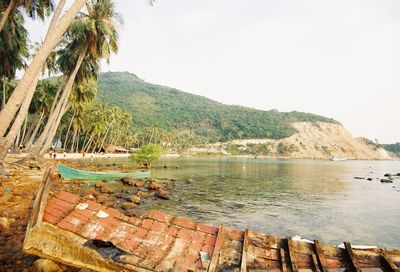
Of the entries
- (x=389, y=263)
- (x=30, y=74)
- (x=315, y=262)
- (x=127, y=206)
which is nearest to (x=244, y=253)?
(x=315, y=262)

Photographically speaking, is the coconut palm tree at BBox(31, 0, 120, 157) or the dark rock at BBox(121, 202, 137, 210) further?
the coconut palm tree at BBox(31, 0, 120, 157)

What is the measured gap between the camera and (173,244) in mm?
7570

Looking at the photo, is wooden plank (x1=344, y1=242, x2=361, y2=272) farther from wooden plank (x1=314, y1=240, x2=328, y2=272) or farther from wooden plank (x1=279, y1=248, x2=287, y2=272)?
wooden plank (x1=279, y1=248, x2=287, y2=272)

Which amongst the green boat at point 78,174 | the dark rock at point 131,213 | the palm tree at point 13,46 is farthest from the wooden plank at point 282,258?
the palm tree at point 13,46

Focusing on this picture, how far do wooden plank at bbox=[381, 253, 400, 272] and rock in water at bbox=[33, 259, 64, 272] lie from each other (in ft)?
28.8

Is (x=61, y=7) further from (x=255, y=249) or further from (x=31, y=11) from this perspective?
(x=255, y=249)

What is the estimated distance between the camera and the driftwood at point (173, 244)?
669 cm

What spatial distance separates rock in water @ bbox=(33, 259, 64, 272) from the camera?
627 centimetres

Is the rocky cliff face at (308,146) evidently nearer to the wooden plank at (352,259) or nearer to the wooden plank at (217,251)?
Result: the wooden plank at (352,259)

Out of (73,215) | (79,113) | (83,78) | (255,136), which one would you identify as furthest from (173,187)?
(255,136)

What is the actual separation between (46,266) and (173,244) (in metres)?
3.30

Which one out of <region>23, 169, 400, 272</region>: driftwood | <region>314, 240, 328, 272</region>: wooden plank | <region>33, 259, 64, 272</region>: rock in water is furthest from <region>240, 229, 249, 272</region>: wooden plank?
<region>33, 259, 64, 272</region>: rock in water

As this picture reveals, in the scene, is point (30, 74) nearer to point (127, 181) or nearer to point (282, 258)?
point (282, 258)

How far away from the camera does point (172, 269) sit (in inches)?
256
